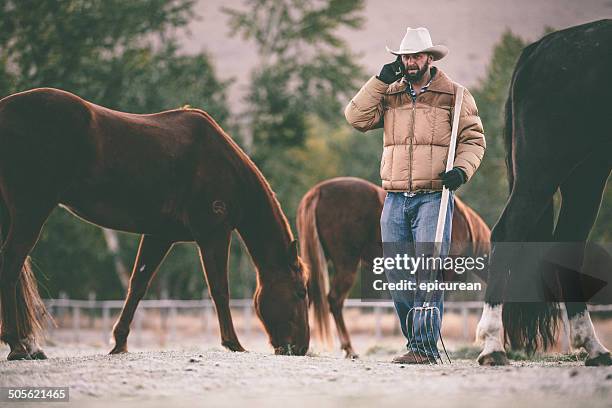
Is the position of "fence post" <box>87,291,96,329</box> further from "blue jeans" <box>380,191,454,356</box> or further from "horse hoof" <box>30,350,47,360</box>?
"blue jeans" <box>380,191,454,356</box>

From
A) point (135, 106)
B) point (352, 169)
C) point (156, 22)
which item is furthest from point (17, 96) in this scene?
point (352, 169)

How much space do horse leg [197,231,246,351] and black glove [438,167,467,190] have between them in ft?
6.69

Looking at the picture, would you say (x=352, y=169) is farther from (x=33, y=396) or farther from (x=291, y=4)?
(x=33, y=396)

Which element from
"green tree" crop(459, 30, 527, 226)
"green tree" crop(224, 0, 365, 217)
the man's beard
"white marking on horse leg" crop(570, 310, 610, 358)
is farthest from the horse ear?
"green tree" crop(459, 30, 527, 226)

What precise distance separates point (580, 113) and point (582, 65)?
0.33m

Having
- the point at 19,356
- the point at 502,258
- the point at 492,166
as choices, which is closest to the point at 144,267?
the point at 19,356

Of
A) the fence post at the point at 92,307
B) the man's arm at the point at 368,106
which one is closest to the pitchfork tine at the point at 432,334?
the man's arm at the point at 368,106

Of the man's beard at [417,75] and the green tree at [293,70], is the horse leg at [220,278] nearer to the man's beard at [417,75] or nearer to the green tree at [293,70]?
the man's beard at [417,75]

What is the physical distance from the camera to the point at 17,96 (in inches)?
243

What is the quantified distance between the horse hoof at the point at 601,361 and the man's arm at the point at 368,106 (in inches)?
90.1

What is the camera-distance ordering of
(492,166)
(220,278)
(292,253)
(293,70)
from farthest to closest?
(492,166) → (293,70) → (292,253) → (220,278)

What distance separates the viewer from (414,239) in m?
6.05

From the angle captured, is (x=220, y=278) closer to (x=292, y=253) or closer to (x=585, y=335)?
(x=292, y=253)

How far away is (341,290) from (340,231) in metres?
0.73
